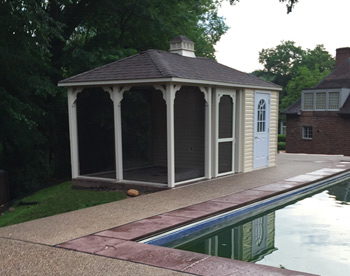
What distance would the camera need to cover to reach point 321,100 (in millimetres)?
27453

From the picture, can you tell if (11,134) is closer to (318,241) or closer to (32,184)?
(32,184)

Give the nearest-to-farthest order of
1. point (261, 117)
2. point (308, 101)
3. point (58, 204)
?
point (58, 204)
point (261, 117)
point (308, 101)

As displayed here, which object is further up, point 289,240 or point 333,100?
point 333,100

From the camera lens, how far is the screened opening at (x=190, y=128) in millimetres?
11188

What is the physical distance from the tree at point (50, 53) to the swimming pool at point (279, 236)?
6378 mm

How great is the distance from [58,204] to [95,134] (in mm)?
2837

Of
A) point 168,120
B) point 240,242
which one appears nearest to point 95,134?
point 168,120

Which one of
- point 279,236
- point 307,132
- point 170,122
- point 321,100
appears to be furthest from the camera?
point 307,132

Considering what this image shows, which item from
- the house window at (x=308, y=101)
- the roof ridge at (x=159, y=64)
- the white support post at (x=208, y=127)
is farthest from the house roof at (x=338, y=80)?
the roof ridge at (x=159, y=64)

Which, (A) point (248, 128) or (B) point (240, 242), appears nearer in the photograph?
(B) point (240, 242)

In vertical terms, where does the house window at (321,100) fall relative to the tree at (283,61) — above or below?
below

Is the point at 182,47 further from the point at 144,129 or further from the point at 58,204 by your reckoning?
the point at 58,204

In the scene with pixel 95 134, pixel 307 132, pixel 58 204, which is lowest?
pixel 58 204

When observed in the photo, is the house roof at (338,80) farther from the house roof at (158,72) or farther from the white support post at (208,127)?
the white support post at (208,127)
